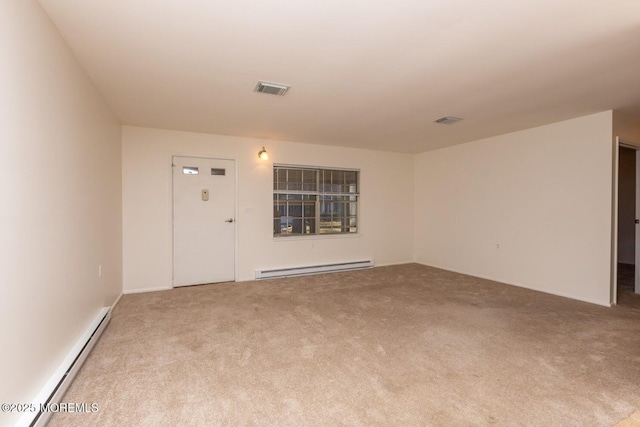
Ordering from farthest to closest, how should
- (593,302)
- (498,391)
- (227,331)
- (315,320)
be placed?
(593,302), (315,320), (227,331), (498,391)

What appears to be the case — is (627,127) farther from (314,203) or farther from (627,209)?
(314,203)

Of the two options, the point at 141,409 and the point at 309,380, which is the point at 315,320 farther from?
the point at 141,409

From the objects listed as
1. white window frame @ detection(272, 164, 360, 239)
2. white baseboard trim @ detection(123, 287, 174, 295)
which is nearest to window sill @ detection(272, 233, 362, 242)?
white window frame @ detection(272, 164, 360, 239)

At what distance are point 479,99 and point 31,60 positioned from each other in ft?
12.0

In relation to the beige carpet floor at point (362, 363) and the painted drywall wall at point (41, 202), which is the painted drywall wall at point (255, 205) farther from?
the painted drywall wall at point (41, 202)

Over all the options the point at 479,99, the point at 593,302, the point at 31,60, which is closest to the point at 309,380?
the point at 31,60

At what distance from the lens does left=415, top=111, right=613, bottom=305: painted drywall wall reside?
3723 millimetres

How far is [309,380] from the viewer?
207 cm

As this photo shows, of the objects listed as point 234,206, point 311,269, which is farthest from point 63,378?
point 311,269

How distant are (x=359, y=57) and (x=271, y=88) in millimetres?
959

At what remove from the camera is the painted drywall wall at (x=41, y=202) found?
56.6 inches

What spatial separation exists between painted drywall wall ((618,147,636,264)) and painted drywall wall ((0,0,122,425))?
9191 millimetres

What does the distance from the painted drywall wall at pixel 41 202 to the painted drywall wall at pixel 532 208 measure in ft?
17.6

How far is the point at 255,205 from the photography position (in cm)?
499
